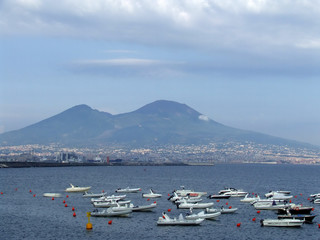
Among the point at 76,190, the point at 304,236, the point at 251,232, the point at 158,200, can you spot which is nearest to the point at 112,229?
the point at 251,232

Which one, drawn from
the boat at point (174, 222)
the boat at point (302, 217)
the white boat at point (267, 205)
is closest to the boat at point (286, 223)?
the boat at point (302, 217)

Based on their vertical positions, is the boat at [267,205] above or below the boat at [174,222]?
above

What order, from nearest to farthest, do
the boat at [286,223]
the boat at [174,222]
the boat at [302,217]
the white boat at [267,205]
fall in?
the boat at [174,222] < the boat at [286,223] < the boat at [302,217] < the white boat at [267,205]

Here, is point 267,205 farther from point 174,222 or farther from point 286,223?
point 174,222

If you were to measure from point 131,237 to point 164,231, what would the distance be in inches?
191

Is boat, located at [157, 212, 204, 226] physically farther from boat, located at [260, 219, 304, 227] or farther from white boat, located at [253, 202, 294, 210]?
white boat, located at [253, 202, 294, 210]

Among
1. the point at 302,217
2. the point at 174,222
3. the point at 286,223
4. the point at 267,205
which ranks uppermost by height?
the point at 267,205

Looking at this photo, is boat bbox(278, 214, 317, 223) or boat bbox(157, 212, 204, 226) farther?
boat bbox(278, 214, 317, 223)

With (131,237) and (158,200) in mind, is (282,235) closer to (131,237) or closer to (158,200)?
(131,237)

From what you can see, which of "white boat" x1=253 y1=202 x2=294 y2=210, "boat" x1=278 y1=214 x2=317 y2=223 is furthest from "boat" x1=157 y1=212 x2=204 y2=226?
"white boat" x1=253 y1=202 x2=294 y2=210

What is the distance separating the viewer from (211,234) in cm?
5947

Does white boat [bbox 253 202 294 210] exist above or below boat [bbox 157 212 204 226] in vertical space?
above

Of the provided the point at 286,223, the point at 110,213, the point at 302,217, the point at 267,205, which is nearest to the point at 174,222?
the point at 110,213

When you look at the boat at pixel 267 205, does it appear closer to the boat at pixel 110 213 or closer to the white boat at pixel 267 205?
the white boat at pixel 267 205
